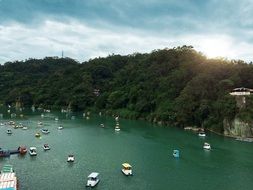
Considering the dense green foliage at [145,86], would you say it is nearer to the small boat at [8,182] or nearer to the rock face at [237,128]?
the rock face at [237,128]

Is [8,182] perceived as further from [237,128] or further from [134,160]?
[237,128]

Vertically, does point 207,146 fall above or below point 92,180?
above

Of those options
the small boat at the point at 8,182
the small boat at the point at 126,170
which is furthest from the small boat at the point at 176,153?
the small boat at the point at 8,182

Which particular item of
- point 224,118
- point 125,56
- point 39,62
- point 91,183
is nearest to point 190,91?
point 224,118

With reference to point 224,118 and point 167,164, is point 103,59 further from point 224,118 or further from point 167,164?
point 167,164

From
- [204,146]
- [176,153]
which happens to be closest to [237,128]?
[204,146]

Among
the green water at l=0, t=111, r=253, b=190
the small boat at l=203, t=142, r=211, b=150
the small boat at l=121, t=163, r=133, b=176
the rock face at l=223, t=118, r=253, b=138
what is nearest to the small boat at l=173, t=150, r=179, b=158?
the green water at l=0, t=111, r=253, b=190
